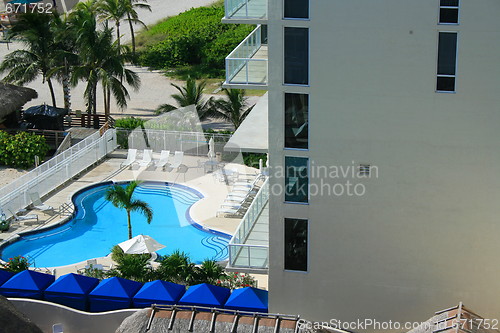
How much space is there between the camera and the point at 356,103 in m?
19.5

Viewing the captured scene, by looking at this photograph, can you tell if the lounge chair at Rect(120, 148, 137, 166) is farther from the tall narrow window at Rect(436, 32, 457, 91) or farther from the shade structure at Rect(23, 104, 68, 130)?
the tall narrow window at Rect(436, 32, 457, 91)

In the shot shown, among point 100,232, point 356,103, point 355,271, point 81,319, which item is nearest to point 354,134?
point 356,103

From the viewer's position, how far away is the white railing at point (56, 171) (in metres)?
32.2

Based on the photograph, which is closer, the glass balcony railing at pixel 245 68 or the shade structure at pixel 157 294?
the glass balcony railing at pixel 245 68

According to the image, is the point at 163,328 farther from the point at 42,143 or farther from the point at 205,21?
the point at 205,21

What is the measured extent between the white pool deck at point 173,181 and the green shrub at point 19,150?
7.83 ft

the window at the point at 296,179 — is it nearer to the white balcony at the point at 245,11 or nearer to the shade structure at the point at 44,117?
the white balcony at the point at 245,11

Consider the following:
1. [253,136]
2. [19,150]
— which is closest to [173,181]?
[19,150]

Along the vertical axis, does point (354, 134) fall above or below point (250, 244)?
above

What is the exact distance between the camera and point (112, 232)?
32062mm

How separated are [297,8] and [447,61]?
11.7 feet

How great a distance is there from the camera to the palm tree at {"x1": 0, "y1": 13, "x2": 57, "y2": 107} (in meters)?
41.0

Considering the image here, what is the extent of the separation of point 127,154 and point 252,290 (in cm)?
1748

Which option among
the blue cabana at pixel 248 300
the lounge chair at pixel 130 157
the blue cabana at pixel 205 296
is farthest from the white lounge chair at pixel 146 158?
the blue cabana at pixel 248 300
